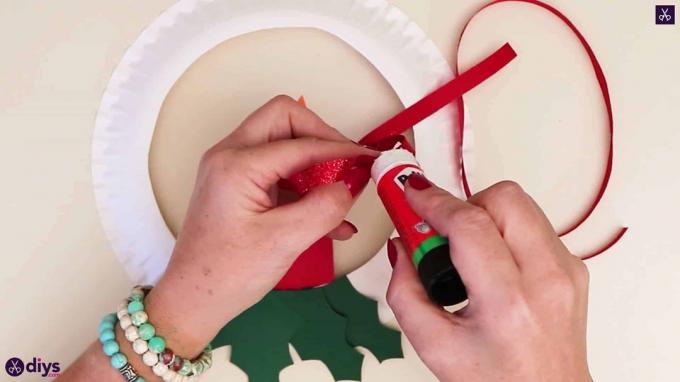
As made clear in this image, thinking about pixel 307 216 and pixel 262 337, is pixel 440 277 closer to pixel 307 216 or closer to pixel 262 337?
pixel 307 216

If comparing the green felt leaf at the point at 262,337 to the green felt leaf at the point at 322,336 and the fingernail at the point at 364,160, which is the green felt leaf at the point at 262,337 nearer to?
the green felt leaf at the point at 322,336

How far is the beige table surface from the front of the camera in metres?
0.71

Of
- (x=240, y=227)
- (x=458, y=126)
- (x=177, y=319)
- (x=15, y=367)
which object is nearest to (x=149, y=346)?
(x=177, y=319)

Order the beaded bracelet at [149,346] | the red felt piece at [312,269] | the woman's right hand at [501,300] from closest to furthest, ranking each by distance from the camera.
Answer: the woman's right hand at [501,300] < the beaded bracelet at [149,346] < the red felt piece at [312,269]

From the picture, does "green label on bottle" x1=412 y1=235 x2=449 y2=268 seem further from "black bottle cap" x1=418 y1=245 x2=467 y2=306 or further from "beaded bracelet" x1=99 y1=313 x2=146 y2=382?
"beaded bracelet" x1=99 y1=313 x2=146 y2=382

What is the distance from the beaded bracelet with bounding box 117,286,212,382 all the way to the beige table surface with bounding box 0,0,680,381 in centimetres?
14

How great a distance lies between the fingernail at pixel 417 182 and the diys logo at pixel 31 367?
477mm

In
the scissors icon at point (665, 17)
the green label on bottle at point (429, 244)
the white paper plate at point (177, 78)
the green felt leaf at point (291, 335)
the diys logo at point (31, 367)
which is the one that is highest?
the white paper plate at point (177, 78)

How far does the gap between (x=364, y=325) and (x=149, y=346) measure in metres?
0.25

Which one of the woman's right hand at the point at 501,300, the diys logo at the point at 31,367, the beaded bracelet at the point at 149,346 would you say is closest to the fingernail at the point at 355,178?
the woman's right hand at the point at 501,300

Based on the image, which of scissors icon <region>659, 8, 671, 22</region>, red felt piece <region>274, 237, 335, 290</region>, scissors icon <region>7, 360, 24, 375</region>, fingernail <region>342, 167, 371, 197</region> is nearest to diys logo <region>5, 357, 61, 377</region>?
scissors icon <region>7, 360, 24, 375</region>

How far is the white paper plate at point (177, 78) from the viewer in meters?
0.71

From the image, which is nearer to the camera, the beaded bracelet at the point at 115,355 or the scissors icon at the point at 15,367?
the beaded bracelet at the point at 115,355

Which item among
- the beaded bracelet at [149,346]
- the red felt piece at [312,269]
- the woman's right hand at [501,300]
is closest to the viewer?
the woman's right hand at [501,300]
